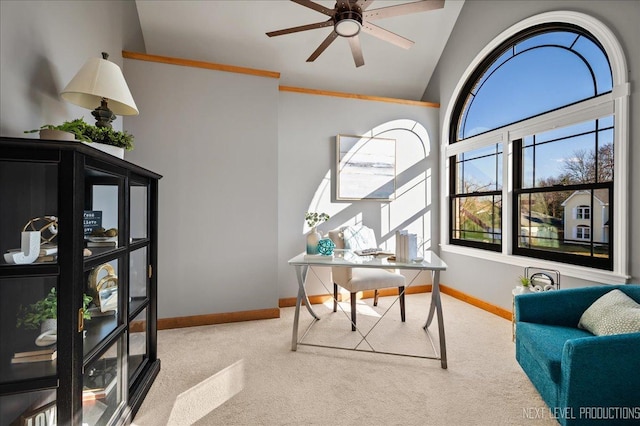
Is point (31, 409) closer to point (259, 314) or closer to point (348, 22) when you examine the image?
point (259, 314)

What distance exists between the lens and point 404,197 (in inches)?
172

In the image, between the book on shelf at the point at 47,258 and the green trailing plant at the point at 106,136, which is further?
the green trailing plant at the point at 106,136

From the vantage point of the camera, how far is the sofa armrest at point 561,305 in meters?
2.08

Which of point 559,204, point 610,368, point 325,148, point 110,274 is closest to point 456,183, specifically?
point 559,204

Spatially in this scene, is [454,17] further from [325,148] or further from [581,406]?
[581,406]

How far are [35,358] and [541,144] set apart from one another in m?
4.07

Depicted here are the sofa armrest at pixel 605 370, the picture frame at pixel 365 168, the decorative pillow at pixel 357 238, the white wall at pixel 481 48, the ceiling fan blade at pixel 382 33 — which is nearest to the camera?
the sofa armrest at pixel 605 370

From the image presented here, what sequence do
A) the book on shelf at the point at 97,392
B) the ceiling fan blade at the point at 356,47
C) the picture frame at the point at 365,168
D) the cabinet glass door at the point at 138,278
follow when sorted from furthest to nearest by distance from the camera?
1. the picture frame at the point at 365,168
2. the ceiling fan blade at the point at 356,47
3. the cabinet glass door at the point at 138,278
4. the book on shelf at the point at 97,392

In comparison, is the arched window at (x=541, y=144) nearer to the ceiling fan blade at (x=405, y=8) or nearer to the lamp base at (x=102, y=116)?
the ceiling fan blade at (x=405, y=8)

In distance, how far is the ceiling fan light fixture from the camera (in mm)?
2281

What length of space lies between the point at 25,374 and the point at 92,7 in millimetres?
2477

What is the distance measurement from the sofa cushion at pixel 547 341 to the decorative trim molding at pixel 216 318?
232 centimetres

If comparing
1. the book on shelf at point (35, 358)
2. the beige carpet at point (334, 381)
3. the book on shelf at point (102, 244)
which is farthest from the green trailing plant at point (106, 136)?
the beige carpet at point (334, 381)

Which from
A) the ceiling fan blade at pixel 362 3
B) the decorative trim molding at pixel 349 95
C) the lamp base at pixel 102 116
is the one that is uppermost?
the decorative trim molding at pixel 349 95
